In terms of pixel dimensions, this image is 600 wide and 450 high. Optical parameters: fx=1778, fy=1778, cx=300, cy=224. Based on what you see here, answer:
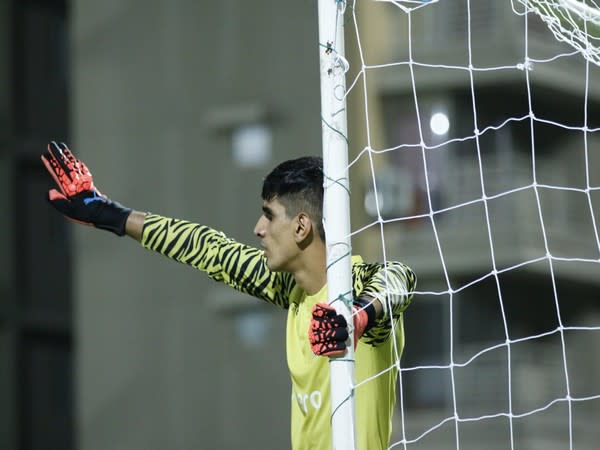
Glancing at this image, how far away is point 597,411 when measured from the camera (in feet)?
64.8

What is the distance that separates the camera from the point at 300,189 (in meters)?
6.06

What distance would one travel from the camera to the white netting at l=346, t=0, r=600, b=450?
18953 millimetres

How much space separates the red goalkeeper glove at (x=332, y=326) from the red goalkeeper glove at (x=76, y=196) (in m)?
1.00

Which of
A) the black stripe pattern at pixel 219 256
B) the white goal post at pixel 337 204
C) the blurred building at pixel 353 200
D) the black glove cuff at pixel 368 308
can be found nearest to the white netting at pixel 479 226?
the blurred building at pixel 353 200

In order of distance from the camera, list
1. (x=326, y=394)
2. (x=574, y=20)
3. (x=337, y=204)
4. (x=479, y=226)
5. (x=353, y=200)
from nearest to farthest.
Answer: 1. (x=337, y=204)
2. (x=326, y=394)
3. (x=574, y=20)
4. (x=353, y=200)
5. (x=479, y=226)

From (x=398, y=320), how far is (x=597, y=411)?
14.2 metres

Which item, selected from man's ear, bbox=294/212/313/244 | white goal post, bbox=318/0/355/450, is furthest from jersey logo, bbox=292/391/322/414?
man's ear, bbox=294/212/313/244

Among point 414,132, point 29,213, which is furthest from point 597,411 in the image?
point 29,213

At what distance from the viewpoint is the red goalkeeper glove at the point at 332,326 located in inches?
217

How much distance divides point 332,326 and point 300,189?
70cm

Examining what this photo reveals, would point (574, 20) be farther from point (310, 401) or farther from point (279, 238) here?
point (310, 401)

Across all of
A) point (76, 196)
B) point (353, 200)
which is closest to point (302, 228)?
point (76, 196)

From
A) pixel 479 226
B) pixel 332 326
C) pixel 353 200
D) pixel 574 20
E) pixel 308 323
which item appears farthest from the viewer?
pixel 479 226

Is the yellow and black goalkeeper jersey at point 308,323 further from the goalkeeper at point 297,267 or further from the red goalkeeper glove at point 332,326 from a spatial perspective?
→ the red goalkeeper glove at point 332,326
